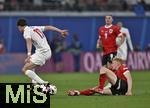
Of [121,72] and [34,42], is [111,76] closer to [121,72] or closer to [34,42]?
[121,72]

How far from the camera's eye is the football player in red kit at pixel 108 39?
2117cm

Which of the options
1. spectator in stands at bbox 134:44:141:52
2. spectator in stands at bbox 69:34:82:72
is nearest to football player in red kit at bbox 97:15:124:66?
spectator in stands at bbox 69:34:82:72

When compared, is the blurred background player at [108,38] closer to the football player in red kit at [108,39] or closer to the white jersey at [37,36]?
the football player in red kit at [108,39]

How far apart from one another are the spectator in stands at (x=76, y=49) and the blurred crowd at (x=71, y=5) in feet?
11.5

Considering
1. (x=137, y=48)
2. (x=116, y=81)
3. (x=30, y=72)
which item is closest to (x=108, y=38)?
(x=116, y=81)

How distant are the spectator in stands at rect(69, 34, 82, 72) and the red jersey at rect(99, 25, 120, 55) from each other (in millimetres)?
15165

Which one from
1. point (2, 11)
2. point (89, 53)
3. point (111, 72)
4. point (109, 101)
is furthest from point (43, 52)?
point (2, 11)

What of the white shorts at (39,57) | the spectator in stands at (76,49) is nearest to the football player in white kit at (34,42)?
the white shorts at (39,57)

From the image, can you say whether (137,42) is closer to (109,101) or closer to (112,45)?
(112,45)

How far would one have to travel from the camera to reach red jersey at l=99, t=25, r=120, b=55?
21188 millimetres

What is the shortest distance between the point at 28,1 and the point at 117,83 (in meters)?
24.0

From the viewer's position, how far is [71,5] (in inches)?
1678

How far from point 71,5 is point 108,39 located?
2141 cm

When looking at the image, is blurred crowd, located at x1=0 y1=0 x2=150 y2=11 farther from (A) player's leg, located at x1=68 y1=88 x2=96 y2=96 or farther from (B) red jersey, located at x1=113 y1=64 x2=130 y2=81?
(B) red jersey, located at x1=113 y1=64 x2=130 y2=81
